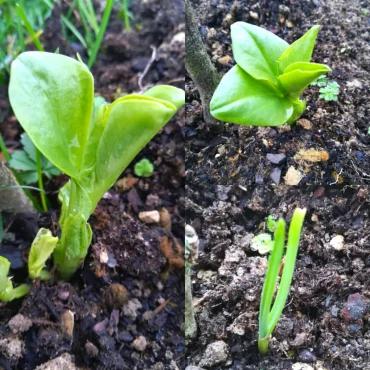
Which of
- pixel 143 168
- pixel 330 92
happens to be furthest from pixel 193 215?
pixel 330 92

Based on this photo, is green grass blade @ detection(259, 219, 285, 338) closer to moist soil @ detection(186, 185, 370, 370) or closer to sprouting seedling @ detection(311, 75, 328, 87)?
moist soil @ detection(186, 185, 370, 370)

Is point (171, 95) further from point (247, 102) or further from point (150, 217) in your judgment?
point (150, 217)

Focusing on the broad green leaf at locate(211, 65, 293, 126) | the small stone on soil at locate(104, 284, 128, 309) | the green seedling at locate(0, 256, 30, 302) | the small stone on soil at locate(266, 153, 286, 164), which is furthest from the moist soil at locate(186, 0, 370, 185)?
the green seedling at locate(0, 256, 30, 302)

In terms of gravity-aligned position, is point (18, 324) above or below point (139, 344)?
Answer: above

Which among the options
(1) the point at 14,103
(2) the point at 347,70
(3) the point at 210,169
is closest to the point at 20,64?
(1) the point at 14,103

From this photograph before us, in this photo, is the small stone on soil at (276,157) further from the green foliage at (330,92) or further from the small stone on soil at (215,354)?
the small stone on soil at (215,354)

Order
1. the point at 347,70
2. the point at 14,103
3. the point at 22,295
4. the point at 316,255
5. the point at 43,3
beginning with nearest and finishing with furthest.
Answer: the point at 14,103 → the point at 22,295 → the point at 316,255 → the point at 347,70 → the point at 43,3

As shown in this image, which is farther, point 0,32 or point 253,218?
point 0,32

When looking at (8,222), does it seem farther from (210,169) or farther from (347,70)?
(347,70)
